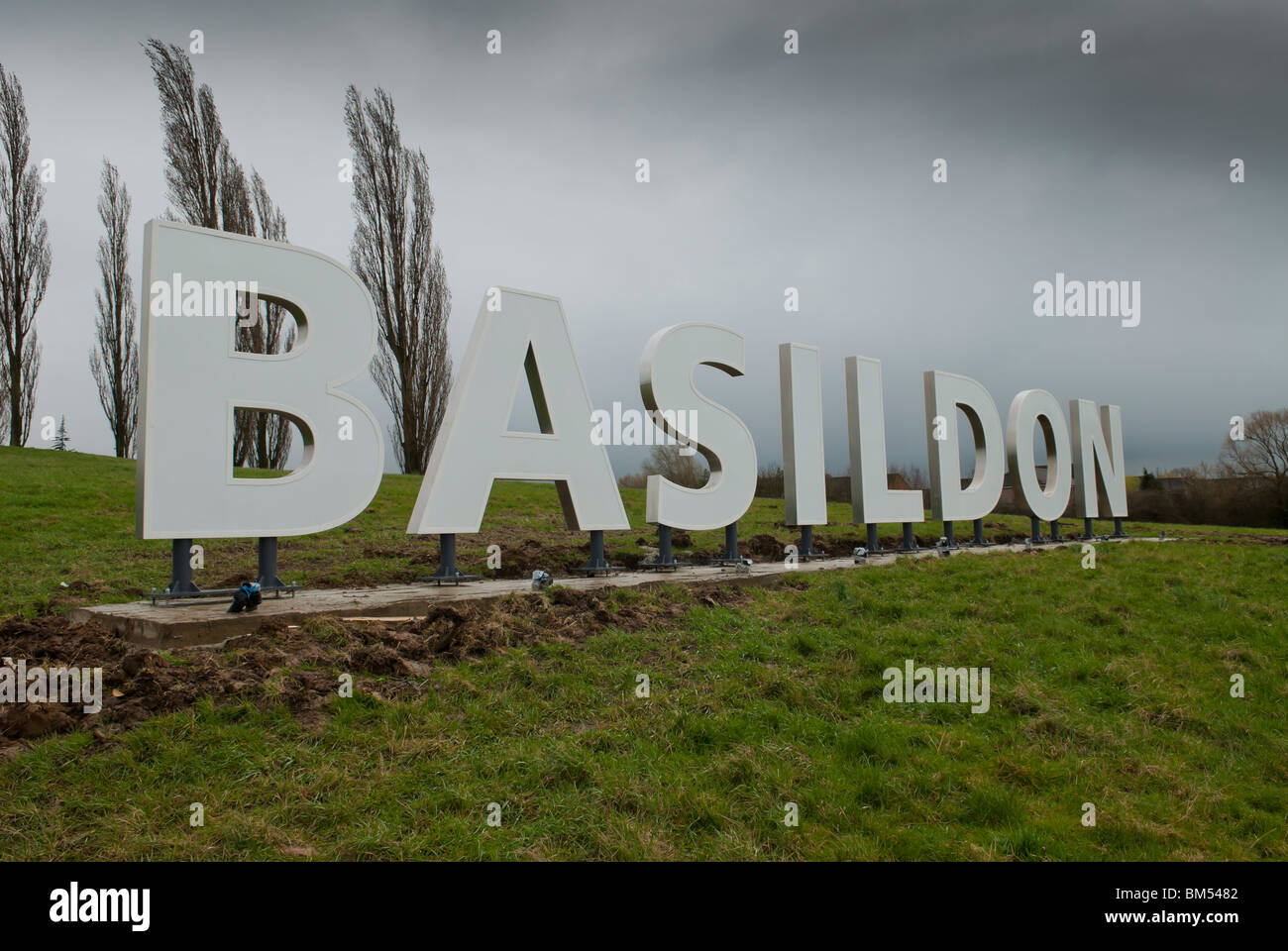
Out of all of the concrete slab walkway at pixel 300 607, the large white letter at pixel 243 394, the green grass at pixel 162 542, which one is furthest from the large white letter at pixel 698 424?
the large white letter at pixel 243 394

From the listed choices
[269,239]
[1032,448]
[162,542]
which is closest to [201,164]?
[269,239]

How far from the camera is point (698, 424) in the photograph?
10523 mm

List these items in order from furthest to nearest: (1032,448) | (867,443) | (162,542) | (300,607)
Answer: (1032,448), (867,443), (162,542), (300,607)

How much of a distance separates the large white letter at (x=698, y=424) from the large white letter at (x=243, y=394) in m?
3.80

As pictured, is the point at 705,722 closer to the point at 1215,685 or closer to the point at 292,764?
the point at 292,764

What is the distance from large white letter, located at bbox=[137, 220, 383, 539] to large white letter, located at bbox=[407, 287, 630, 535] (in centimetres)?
84

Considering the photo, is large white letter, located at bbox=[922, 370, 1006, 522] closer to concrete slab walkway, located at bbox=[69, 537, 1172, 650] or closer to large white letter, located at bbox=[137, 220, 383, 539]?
concrete slab walkway, located at bbox=[69, 537, 1172, 650]

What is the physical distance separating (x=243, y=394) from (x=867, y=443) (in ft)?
33.6

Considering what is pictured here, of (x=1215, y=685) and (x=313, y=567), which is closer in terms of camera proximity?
(x=1215, y=685)

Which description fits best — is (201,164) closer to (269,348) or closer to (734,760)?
(269,348)

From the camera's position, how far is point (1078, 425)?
1798 centimetres

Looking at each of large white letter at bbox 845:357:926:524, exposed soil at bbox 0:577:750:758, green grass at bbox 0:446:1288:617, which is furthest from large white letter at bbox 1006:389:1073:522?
exposed soil at bbox 0:577:750:758
